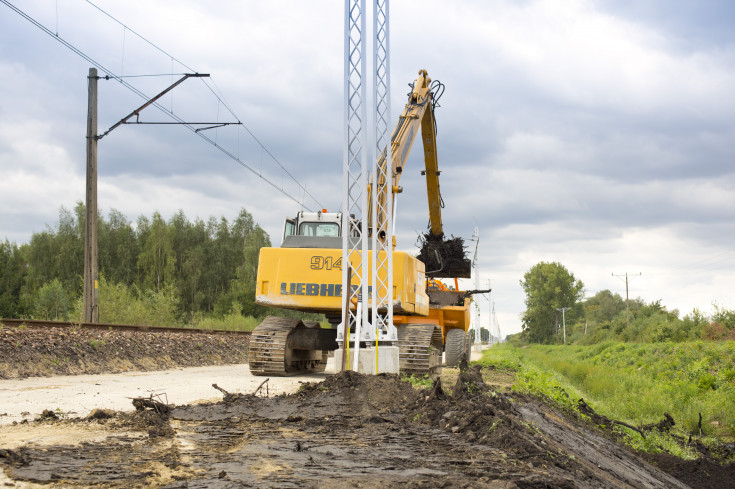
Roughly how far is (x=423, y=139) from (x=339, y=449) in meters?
14.5

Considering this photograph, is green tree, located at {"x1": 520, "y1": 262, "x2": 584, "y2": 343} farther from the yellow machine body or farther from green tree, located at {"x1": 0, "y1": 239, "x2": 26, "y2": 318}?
the yellow machine body

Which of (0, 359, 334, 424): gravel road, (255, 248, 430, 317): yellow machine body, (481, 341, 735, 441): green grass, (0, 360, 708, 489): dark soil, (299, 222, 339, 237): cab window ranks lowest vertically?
(481, 341, 735, 441): green grass

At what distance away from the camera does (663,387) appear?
20.1 m

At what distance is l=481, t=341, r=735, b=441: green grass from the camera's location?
14788 millimetres

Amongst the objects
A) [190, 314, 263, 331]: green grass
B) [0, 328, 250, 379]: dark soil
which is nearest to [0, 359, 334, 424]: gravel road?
[0, 328, 250, 379]: dark soil

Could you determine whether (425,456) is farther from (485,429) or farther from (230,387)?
(230,387)

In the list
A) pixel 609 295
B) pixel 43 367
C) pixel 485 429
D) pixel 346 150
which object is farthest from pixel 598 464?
pixel 609 295

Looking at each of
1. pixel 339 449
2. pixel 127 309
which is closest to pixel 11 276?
pixel 127 309

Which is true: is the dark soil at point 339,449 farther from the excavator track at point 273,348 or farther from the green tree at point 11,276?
the green tree at point 11,276

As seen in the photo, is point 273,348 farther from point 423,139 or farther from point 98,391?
point 423,139

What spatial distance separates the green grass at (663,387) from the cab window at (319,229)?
5.48 metres

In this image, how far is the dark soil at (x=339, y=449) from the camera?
4.02m

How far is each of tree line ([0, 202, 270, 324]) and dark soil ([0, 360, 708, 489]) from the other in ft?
150

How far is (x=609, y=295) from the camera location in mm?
128250
